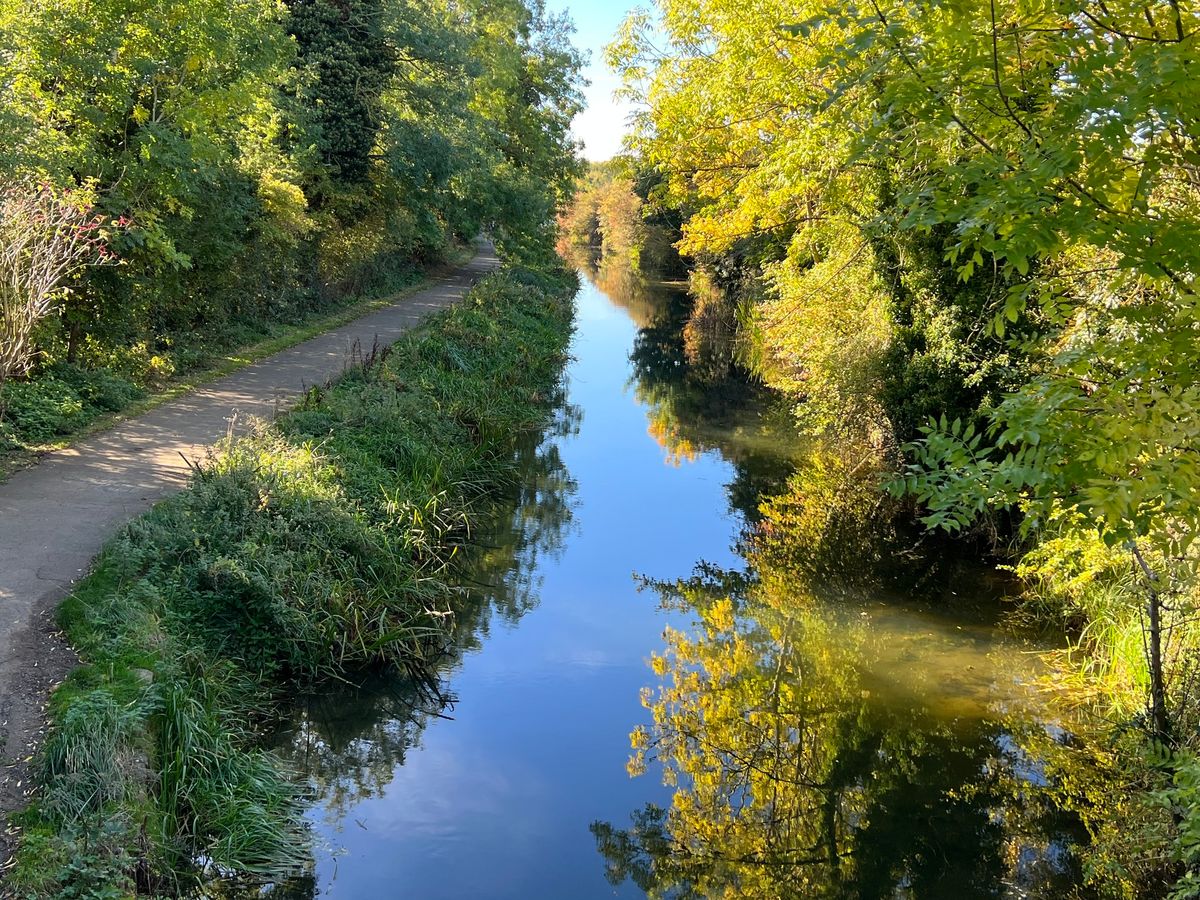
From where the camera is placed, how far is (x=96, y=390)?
11102mm

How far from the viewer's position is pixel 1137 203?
13.3ft

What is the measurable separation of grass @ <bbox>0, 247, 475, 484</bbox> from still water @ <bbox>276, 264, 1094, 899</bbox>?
461 centimetres

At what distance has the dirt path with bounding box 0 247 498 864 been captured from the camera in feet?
17.4

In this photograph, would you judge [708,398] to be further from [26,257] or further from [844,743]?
[26,257]

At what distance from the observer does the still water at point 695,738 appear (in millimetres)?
6023

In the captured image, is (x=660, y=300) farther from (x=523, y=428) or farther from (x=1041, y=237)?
(x=1041, y=237)

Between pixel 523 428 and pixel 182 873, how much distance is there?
11.9m

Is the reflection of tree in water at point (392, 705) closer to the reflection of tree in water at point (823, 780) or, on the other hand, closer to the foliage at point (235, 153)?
the reflection of tree in water at point (823, 780)

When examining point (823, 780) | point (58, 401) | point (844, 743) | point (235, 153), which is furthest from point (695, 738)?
point (235, 153)

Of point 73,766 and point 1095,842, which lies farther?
point 1095,842

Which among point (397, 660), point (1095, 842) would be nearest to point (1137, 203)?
point (1095, 842)

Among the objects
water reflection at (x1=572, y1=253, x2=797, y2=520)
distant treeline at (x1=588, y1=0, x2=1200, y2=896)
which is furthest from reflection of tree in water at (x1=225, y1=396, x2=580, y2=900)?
distant treeline at (x1=588, y1=0, x2=1200, y2=896)

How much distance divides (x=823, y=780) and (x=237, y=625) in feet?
16.3

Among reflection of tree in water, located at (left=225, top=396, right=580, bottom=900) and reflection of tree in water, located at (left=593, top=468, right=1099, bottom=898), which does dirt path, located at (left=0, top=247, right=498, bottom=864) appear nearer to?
reflection of tree in water, located at (left=225, top=396, right=580, bottom=900)
